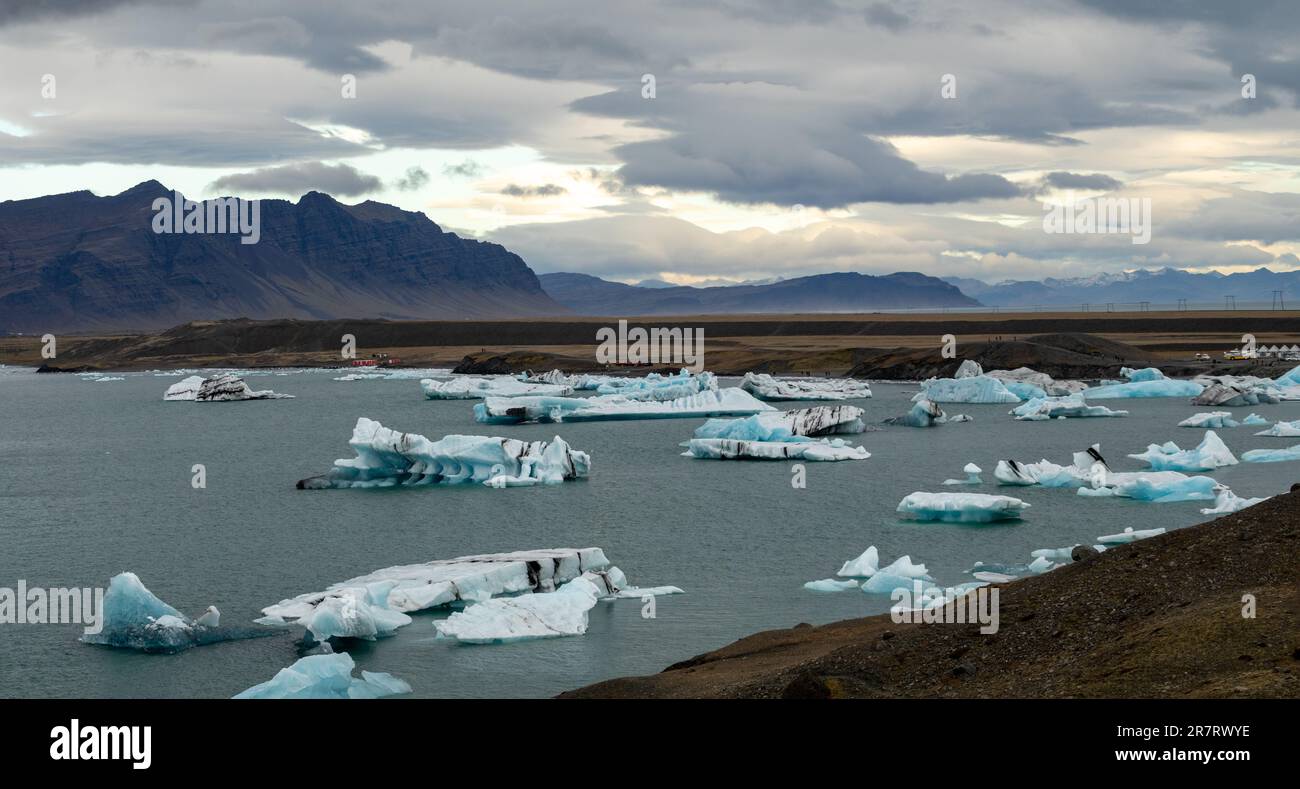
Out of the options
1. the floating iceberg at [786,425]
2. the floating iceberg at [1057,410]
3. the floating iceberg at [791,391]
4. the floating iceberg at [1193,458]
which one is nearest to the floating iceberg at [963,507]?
the floating iceberg at [1193,458]

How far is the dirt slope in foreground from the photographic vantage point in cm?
975

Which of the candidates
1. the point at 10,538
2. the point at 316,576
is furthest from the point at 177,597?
the point at 10,538

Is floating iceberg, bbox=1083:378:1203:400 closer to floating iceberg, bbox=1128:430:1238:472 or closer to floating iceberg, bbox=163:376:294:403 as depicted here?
floating iceberg, bbox=1128:430:1238:472

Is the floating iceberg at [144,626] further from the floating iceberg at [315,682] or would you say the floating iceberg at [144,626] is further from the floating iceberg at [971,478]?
the floating iceberg at [971,478]

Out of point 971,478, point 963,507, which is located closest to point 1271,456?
point 971,478

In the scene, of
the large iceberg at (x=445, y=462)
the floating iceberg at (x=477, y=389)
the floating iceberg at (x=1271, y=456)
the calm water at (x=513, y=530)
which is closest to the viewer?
the calm water at (x=513, y=530)

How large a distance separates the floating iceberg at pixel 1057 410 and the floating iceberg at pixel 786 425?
9.67m

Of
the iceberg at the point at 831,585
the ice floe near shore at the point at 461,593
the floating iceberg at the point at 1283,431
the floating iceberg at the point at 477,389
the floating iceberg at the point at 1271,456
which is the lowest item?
the iceberg at the point at 831,585

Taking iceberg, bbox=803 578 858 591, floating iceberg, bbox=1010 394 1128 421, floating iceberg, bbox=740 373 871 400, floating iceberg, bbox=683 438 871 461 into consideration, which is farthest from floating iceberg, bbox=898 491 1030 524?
floating iceberg, bbox=740 373 871 400

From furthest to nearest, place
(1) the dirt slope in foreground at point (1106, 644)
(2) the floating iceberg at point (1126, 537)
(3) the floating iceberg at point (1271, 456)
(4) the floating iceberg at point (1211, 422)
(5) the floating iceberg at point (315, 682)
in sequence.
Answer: (4) the floating iceberg at point (1211, 422), (3) the floating iceberg at point (1271, 456), (2) the floating iceberg at point (1126, 537), (5) the floating iceberg at point (315, 682), (1) the dirt slope in foreground at point (1106, 644)

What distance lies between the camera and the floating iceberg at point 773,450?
126 feet

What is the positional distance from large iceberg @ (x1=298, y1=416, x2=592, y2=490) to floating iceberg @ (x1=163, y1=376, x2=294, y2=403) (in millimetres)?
44108

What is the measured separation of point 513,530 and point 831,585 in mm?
8870
